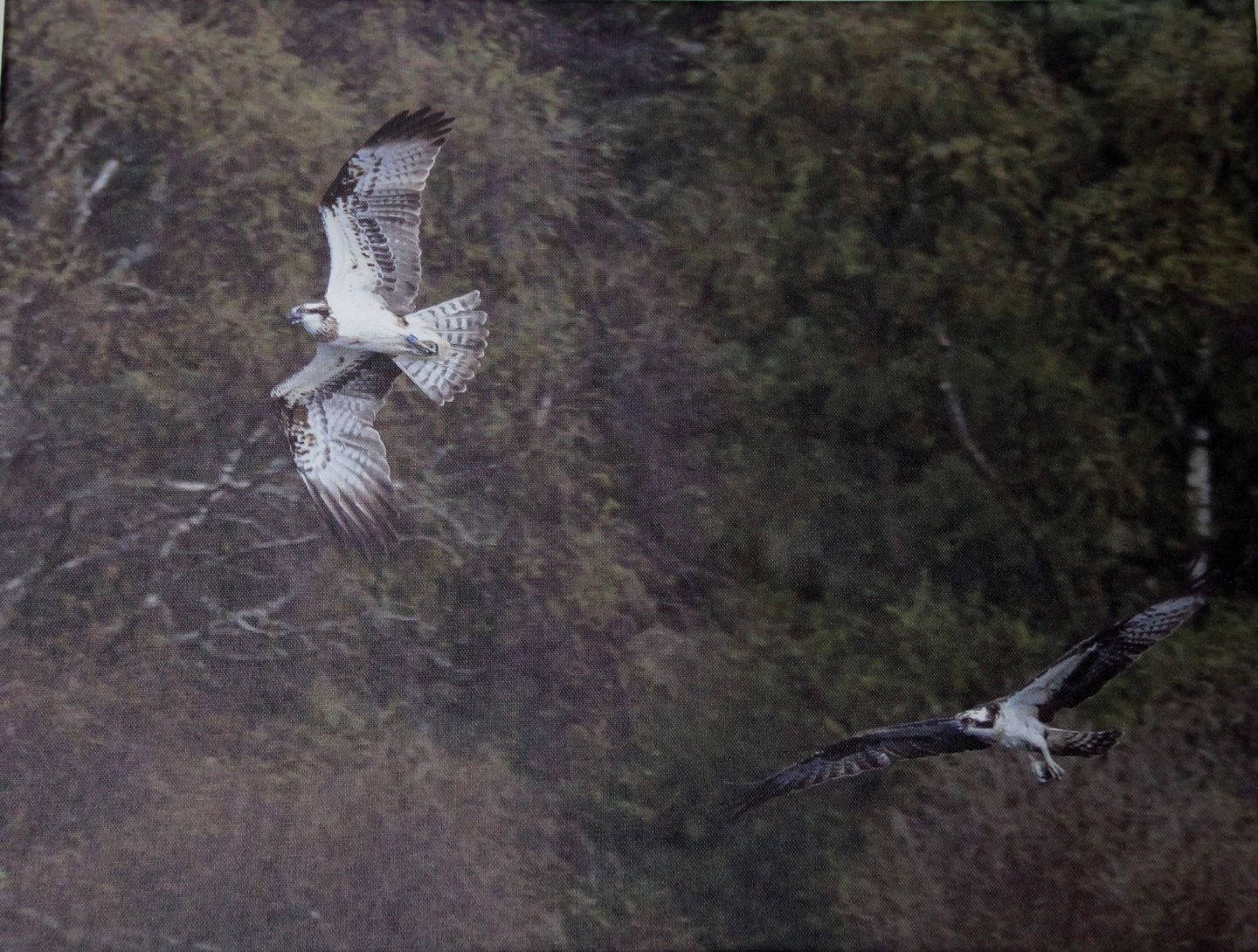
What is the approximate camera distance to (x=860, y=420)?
2.64m

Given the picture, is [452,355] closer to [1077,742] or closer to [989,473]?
[989,473]

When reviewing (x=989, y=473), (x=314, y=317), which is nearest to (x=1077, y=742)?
(x=989, y=473)

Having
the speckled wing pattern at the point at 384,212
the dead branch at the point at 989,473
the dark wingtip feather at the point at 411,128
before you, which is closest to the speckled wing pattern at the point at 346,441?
the speckled wing pattern at the point at 384,212

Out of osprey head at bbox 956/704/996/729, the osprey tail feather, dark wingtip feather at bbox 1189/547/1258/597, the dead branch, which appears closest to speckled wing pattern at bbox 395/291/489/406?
the dead branch

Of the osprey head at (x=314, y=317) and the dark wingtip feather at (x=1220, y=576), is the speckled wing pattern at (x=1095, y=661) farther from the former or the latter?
the osprey head at (x=314, y=317)

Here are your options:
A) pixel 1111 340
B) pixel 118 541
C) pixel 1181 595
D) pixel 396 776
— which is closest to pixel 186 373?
pixel 118 541

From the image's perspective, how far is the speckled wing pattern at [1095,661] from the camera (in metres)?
2.52

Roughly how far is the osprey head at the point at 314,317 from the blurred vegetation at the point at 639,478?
0.31ft

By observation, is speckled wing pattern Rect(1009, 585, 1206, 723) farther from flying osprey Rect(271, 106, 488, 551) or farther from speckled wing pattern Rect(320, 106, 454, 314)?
speckled wing pattern Rect(320, 106, 454, 314)

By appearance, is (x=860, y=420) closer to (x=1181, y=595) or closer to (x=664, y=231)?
(x=664, y=231)

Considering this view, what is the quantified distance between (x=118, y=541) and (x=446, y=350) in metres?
0.80

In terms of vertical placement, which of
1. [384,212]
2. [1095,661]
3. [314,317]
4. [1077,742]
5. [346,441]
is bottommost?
[1077,742]

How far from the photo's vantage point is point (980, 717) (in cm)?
252

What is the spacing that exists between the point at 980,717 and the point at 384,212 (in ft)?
5.35
